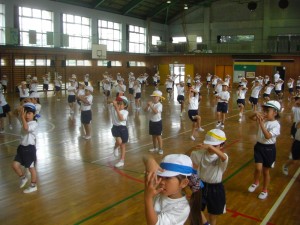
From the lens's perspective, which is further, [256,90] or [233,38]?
[233,38]

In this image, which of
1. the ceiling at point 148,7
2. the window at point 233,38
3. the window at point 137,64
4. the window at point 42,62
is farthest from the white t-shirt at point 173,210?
the window at point 233,38

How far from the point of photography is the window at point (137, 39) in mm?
39469

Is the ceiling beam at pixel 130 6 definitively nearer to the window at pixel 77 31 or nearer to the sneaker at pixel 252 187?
the window at pixel 77 31

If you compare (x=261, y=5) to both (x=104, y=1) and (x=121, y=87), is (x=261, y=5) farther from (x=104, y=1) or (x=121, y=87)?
(x=121, y=87)

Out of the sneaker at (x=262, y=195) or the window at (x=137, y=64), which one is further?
the window at (x=137, y=64)

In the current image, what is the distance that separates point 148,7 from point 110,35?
5.96 m

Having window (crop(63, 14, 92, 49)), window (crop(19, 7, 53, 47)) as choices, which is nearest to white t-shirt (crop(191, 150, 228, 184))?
window (crop(19, 7, 53, 47))

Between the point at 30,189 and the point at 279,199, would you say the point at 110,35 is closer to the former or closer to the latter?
the point at 30,189

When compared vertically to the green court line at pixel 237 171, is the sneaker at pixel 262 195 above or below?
below

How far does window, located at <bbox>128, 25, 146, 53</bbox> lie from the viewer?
3947cm

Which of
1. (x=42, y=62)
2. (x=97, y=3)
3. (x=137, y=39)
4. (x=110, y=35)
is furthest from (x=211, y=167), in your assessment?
(x=137, y=39)

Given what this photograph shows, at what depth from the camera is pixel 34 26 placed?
1133 inches

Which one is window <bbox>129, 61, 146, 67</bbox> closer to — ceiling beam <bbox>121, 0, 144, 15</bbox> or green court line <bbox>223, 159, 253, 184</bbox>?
ceiling beam <bbox>121, 0, 144, 15</bbox>

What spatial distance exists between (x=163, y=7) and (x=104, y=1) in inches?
330
